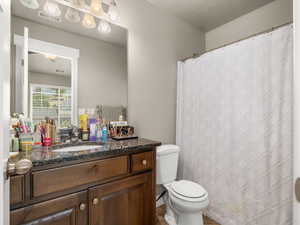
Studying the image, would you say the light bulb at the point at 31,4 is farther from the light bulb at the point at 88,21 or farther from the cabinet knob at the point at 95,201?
the cabinet knob at the point at 95,201

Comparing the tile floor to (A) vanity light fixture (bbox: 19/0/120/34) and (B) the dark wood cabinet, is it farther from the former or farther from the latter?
(A) vanity light fixture (bbox: 19/0/120/34)

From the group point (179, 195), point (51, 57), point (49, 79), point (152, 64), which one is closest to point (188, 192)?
point (179, 195)

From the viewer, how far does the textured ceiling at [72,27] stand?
1.27 m

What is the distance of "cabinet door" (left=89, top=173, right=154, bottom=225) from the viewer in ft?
3.47

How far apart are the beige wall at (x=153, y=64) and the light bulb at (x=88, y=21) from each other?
34 cm

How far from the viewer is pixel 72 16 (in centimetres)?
149

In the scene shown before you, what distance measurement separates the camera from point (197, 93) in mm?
1963

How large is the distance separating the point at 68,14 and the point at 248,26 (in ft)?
7.15

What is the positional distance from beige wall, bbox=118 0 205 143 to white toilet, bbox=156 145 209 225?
1.14ft

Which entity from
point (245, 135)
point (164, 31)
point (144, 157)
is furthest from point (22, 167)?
point (164, 31)

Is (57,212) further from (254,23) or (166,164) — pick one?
(254,23)

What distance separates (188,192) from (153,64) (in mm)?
1466

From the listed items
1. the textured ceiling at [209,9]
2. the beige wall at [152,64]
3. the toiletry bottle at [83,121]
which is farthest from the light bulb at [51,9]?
the textured ceiling at [209,9]

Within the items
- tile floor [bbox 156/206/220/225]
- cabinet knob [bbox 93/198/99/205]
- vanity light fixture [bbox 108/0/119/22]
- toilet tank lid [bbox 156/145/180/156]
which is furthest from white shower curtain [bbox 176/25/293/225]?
cabinet knob [bbox 93/198/99/205]
